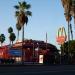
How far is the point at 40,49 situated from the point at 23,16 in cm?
968

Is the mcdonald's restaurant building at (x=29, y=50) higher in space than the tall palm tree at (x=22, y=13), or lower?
lower

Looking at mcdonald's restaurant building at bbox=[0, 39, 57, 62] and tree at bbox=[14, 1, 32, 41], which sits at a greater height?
tree at bbox=[14, 1, 32, 41]

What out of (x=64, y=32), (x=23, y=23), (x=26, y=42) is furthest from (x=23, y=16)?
(x=64, y=32)

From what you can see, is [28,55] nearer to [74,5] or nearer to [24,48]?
[24,48]

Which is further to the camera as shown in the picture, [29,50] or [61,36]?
[29,50]

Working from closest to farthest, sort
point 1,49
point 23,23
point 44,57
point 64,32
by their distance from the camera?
point 64,32, point 44,57, point 23,23, point 1,49

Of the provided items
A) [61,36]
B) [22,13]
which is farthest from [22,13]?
[61,36]

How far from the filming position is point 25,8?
3147 inches

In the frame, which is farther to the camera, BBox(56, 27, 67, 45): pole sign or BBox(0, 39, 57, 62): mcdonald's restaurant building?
BBox(0, 39, 57, 62): mcdonald's restaurant building

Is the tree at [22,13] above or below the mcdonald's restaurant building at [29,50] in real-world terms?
above

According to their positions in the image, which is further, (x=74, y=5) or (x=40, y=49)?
(x=40, y=49)

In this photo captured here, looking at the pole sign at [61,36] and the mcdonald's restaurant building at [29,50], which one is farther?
the mcdonald's restaurant building at [29,50]

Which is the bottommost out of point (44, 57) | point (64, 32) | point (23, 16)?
point (44, 57)

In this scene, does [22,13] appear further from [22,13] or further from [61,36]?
[61,36]
